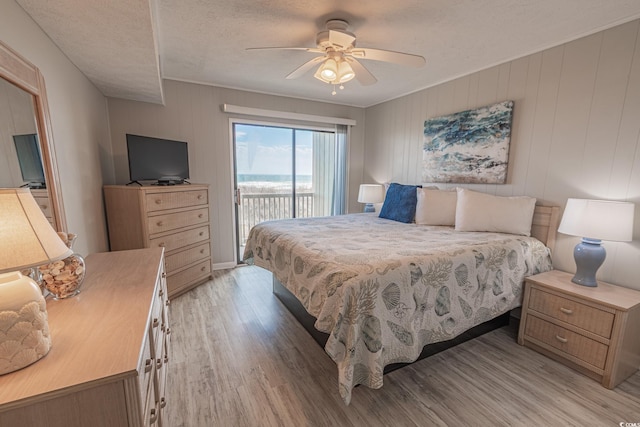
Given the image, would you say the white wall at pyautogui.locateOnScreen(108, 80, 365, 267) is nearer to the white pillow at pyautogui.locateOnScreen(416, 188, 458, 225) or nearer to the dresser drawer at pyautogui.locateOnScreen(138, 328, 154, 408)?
the white pillow at pyautogui.locateOnScreen(416, 188, 458, 225)

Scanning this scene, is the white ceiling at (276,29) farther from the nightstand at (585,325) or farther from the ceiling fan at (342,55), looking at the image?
the nightstand at (585,325)

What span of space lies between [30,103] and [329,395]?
2.21 m

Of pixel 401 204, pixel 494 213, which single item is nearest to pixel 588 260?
pixel 494 213

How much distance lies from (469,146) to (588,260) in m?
1.48

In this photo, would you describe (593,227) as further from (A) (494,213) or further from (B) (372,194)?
(B) (372,194)

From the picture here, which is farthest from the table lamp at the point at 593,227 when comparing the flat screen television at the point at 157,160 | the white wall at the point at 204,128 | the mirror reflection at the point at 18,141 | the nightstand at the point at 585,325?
the flat screen television at the point at 157,160

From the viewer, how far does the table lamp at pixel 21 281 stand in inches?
29.5

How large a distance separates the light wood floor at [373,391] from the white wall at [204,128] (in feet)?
5.47

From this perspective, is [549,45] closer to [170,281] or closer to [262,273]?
[262,273]

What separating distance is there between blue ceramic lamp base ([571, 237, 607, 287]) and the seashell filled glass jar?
3.06 m

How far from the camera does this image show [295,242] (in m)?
2.15

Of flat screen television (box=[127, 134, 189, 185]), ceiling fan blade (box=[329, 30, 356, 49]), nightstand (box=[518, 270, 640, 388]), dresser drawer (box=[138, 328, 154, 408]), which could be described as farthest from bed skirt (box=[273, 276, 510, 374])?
ceiling fan blade (box=[329, 30, 356, 49])

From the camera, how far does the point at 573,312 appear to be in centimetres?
192

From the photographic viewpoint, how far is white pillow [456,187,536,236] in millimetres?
2422
